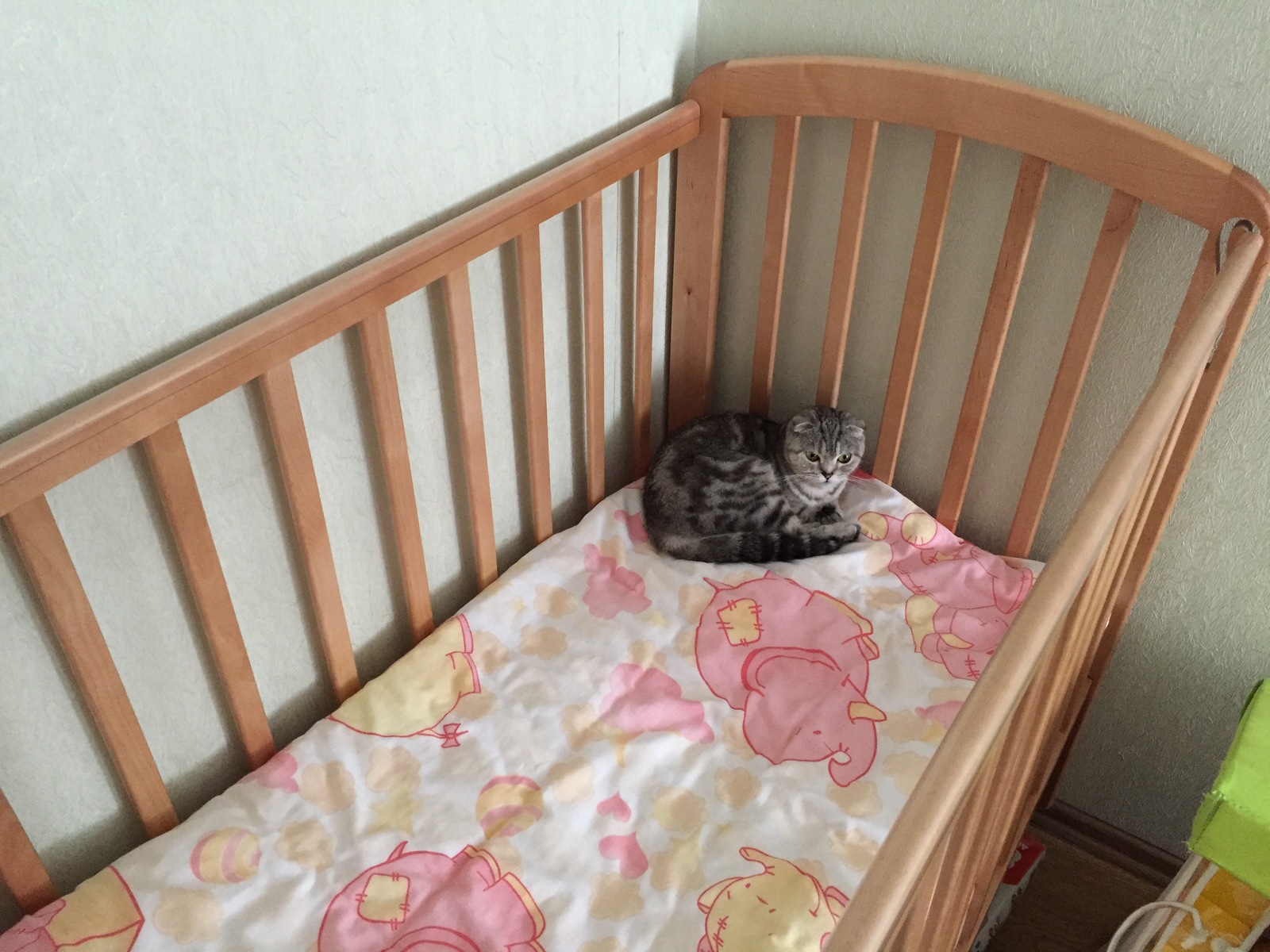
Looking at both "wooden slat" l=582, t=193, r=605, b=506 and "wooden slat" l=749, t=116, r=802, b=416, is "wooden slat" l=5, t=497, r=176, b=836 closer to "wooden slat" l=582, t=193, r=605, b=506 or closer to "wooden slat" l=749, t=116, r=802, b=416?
"wooden slat" l=582, t=193, r=605, b=506

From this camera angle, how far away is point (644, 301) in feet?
4.77

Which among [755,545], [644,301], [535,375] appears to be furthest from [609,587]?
[644,301]

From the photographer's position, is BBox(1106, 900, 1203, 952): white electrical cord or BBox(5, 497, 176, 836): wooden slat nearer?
BBox(5, 497, 176, 836): wooden slat

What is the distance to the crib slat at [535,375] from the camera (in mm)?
1222

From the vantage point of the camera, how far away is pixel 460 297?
3.76 feet

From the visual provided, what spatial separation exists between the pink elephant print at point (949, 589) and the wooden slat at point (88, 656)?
0.95 m

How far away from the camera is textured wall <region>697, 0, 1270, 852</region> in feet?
3.59

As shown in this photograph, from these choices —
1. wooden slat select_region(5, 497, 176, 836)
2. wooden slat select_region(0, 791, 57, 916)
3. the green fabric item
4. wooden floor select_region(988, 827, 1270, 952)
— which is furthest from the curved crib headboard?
wooden slat select_region(0, 791, 57, 916)

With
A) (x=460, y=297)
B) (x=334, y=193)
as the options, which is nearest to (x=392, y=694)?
(x=460, y=297)

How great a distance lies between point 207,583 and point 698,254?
0.87 meters

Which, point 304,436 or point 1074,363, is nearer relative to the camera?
point 304,436

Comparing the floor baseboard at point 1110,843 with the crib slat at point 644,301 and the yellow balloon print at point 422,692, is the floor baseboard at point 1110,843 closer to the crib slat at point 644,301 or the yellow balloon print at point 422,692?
the crib slat at point 644,301

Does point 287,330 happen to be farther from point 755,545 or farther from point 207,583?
point 755,545

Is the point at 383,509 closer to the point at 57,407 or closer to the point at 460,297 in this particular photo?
the point at 460,297
